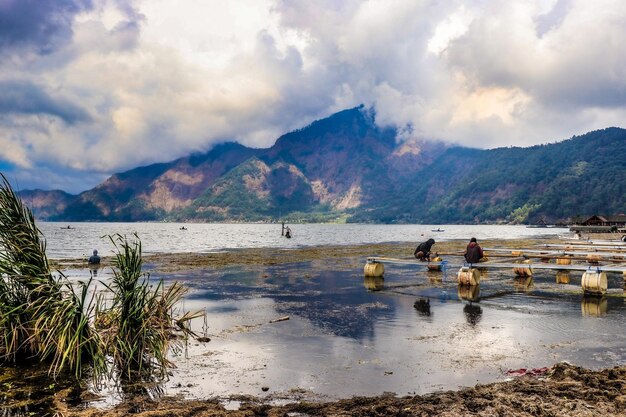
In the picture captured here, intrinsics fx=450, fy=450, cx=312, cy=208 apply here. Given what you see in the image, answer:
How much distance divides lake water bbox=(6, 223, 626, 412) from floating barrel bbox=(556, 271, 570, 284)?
0.85 m

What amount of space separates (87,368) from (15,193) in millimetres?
4937

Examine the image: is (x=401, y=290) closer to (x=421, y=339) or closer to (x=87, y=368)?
(x=421, y=339)

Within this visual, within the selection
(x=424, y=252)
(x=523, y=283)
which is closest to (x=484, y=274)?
(x=424, y=252)

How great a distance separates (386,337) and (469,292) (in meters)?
9.81

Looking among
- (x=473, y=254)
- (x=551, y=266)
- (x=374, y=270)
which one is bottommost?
(x=374, y=270)

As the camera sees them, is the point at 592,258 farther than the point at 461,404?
Yes

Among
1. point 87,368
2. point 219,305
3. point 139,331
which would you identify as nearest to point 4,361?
point 87,368

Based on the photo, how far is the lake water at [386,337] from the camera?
9641 mm

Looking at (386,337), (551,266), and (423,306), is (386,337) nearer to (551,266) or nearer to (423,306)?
(423,306)

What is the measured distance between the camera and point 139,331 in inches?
415

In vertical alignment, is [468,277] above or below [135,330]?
below

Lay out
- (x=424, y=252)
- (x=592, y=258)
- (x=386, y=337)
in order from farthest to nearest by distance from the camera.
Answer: (x=592, y=258) → (x=424, y=252) → (x=386, y=337)

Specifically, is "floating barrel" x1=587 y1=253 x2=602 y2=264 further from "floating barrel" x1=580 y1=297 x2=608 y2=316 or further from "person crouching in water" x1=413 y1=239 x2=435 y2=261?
→ "floating barrel" x1=580 y1=297 x2=608 y2=316

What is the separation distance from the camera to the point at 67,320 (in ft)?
34.7
